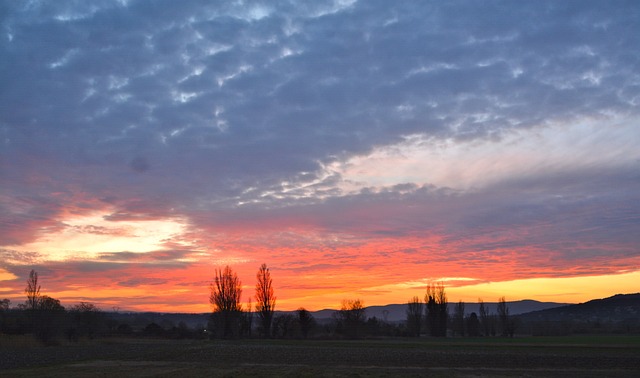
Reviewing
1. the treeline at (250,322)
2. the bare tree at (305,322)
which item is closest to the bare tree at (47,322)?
the treeline at (250,322)

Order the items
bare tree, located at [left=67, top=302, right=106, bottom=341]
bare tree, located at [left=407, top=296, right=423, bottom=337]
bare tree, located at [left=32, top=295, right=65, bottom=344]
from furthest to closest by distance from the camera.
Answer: bare tree, located at [left=407, top=296, right=423, bottom=337], bare tree, located at [left=67, top=302, right=106, bottom=341], bare tree, located at [left=32, top=295, right=65, bottom=344]

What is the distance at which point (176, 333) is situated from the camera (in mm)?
100375

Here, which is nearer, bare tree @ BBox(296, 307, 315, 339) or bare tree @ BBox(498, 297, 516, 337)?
bare tree @ BBox(296, 307, 315, 339)

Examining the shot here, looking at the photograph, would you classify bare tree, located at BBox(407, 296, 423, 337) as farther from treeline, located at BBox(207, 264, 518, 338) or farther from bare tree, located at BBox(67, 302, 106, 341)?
bare tree, located at BBox(67, 302, 106, 341)

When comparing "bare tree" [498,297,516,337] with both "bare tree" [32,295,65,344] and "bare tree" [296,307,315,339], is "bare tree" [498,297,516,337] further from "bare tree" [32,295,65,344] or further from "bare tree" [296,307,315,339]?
"bare tree" [32,295,65,344]

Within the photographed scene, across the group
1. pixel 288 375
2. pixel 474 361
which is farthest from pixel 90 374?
pixel 474 361

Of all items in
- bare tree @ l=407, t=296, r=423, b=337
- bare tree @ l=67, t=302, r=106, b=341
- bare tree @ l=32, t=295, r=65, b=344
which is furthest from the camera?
bare tree @ l=407, t=296, r=423, b=337

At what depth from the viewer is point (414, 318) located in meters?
119

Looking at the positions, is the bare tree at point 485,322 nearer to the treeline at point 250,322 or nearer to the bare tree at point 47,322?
the treeline at point 250,322

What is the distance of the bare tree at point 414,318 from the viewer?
11556cm

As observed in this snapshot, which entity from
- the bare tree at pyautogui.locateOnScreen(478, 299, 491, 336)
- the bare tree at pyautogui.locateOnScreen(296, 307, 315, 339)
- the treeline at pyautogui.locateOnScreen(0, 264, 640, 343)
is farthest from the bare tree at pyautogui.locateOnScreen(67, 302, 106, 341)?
the bare tree at pyautogui.locateOnScreen(478, 299, 491, 336)

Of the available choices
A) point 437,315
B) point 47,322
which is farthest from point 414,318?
point 47,322

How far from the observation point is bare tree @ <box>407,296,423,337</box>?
115562mm

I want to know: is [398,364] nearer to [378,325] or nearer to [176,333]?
[176,333]
